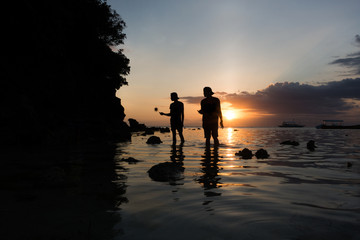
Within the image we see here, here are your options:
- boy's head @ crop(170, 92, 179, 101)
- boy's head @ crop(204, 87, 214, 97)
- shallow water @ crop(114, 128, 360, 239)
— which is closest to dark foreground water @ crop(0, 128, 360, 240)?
shallow water @ crop(114, 128, 360, 239)

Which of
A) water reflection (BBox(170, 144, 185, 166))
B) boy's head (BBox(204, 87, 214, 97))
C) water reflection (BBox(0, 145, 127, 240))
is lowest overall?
water reflection (BBox(0, 145, 127, 240))

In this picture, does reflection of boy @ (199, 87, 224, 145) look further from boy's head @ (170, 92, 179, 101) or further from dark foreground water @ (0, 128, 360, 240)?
dark foreground water @ (0, 128, 360, 240)

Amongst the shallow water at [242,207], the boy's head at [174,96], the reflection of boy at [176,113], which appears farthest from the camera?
the reflection of boy at [176,113]

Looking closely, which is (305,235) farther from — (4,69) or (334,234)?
(4,69)

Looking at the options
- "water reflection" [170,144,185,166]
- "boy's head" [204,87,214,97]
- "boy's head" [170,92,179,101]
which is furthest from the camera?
"boy's head" [170,92,179,101]

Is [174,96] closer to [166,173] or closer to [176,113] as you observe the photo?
[176,113]

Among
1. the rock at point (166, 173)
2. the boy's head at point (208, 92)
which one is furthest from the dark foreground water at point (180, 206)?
the boy's head at point (208, 92)

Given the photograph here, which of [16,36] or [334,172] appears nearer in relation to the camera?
[334,172]

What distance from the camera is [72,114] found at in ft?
52.1

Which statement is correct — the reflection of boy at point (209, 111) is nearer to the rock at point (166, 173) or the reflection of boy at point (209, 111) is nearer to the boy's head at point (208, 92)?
the boy's head at point (208, 92)

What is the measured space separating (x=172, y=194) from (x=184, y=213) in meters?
0.75

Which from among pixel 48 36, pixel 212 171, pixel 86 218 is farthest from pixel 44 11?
pixel 86 218

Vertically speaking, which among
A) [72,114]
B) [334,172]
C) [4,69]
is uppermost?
[4,69]

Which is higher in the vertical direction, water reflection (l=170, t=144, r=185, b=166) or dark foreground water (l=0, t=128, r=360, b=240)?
water reflection (l=170, t=144, r=185, b=166)
